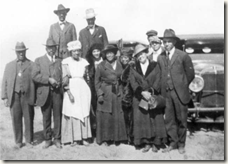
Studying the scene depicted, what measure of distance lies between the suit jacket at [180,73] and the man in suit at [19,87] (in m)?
2.59

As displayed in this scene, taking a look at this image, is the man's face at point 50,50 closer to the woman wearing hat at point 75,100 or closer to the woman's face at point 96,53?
the woman wearing hat at point 75,100

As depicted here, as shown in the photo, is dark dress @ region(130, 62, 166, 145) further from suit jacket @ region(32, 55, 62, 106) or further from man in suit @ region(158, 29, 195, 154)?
suit jacket @ region(32, 55, 62, 106)

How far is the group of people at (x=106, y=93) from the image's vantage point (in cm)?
496

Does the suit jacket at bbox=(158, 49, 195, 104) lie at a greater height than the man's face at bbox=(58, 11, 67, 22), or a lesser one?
lesser

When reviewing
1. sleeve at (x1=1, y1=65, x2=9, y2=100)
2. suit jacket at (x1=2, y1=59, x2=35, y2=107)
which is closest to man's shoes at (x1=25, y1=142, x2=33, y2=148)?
suit jacket at (x1=2, y1=59, x2=35, y2=107)

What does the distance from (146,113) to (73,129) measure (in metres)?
1.50

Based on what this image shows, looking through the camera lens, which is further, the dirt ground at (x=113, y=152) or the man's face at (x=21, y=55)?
the man's face at (x=21, y=55)

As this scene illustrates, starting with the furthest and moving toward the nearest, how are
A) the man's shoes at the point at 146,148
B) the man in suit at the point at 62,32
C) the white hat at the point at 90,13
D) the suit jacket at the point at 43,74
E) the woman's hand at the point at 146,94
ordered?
the man in suit at the point at 62,32
the white hat at the point at 90,13
the suit jacket at the point at 43,74
the man's shoes at the point at 146,148
the woman's hand at the point at 146,94

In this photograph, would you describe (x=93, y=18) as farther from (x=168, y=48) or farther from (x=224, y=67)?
(x=224, y=67)

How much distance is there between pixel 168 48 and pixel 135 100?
1.15 metres

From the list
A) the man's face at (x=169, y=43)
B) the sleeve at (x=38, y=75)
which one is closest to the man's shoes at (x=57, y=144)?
the sleeve at (x=38, y=75)

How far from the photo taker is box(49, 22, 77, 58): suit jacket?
19.2 feet

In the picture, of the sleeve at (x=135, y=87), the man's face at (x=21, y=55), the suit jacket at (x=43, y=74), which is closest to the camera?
the sleeve at (x=135, y=87)

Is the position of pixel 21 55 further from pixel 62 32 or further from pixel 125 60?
pixel 125 60
